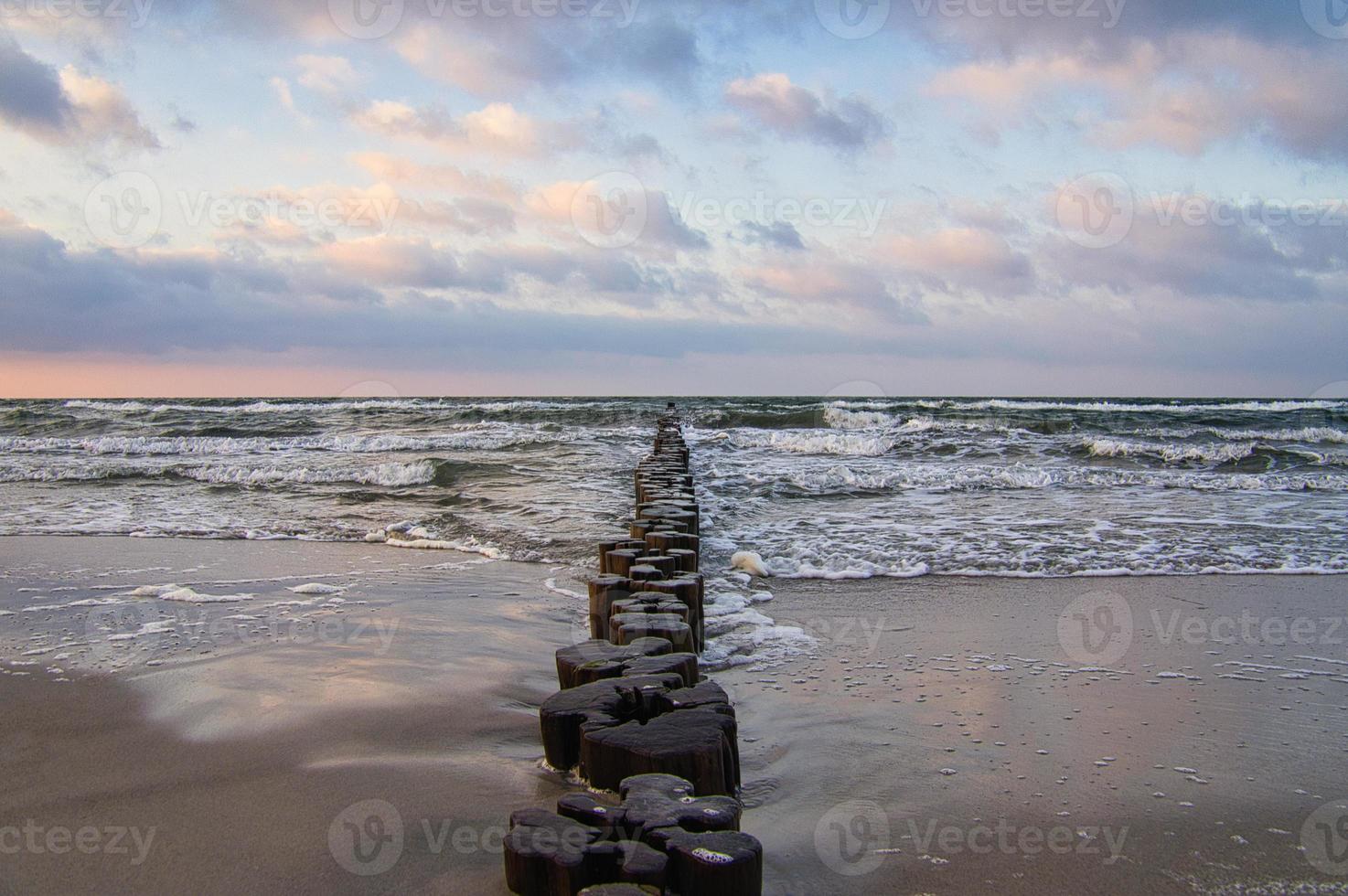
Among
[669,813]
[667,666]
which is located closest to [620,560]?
[667,666]

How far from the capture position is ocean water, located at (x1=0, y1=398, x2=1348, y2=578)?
700cm

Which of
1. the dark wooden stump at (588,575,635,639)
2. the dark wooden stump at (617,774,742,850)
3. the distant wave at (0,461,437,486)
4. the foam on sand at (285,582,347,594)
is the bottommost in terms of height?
the foam on sand at (285,582,347,594)

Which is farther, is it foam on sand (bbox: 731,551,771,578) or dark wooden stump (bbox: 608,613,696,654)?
foam on sand (bbox: 731,551,771,578)

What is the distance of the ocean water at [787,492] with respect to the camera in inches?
275

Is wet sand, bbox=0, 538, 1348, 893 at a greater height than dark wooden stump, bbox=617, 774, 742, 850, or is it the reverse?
dark wooden stump, bbox=617, 774, 742, 850

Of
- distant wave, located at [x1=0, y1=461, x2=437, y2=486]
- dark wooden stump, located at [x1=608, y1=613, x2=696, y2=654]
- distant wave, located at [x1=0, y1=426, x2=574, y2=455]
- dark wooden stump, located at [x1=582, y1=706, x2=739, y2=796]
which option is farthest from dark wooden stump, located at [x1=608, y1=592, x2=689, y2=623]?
distant wave, located at [x1=0, y1=426, x2=574, y2=455]

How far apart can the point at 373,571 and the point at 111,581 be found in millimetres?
1530

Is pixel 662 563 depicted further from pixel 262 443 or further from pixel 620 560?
pixel 262 443

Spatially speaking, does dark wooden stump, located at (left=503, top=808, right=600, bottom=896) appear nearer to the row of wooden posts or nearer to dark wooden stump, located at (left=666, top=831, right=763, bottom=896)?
the row of wooden posts

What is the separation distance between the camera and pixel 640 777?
1.79 meters

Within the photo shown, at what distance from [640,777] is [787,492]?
9.05 m

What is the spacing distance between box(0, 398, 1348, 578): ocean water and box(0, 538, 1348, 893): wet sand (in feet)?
5.95

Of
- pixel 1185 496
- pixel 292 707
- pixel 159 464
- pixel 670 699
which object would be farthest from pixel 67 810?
pixel 159 464

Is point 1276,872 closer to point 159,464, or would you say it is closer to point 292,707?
point 292,707
